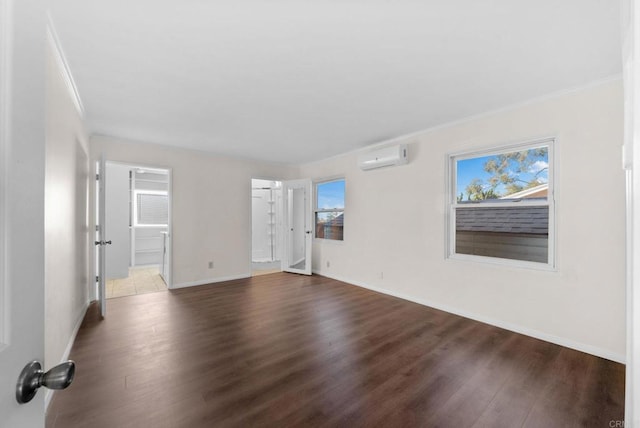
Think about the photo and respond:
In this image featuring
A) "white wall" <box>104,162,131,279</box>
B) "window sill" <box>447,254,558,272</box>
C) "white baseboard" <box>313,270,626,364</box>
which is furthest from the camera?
"white wall" <box>104,162,131,279</box>

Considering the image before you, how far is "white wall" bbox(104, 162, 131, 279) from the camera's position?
501 cm

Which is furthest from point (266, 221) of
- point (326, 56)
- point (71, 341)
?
point (326, 56)

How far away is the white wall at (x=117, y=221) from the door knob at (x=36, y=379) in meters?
5.51

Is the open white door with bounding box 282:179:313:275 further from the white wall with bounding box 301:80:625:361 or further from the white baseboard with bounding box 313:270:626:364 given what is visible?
the white baseboard with bounding box 313:270:626:364

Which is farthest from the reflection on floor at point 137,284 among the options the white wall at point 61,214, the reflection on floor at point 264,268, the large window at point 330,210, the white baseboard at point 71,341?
the large window at point 330,210

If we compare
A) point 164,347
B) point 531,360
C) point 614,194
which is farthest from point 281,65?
point 531,360

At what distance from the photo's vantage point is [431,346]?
8.12 feet

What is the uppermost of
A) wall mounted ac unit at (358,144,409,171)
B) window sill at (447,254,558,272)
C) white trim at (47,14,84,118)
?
white trim at (47,14,84,118)

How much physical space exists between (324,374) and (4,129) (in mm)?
2164

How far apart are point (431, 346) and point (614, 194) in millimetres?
2012

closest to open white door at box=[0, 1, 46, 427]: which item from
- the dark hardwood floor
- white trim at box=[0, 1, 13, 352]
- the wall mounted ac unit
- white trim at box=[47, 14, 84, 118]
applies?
white trim at box=[0, 1, 13, 352]

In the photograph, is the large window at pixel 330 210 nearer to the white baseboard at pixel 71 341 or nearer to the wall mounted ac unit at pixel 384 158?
the wall mounted ac unit at pixel 384 158

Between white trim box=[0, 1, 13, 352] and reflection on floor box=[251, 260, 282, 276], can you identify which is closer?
white trim box=[0, 1, 13, 352]

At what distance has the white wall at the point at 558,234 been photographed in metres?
2.25
